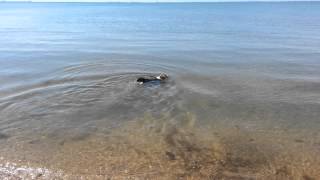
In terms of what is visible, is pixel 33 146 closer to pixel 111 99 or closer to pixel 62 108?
pixel 62 108

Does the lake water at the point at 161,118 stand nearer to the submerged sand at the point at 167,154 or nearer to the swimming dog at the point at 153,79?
the submerged sand at the point at 167,154

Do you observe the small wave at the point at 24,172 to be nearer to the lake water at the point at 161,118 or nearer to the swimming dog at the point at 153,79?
the lake water at the point at 161,118

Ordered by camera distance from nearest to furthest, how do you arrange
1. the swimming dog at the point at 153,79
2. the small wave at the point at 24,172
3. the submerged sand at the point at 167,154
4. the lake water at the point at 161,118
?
1. the small wave at the point at 24,172
2. the submerged sand at the point at 167,154
3. the lake water at the point at 161,118
4. the swimming dog at the point at 153,79

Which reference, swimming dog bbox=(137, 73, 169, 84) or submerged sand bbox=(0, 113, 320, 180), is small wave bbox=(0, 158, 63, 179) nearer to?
submerged sand bbox=(0, 113, 320, 180)

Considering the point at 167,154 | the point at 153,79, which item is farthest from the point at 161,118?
the point at 153,79

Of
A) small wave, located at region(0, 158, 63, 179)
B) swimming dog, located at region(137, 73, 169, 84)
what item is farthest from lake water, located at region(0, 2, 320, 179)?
swimming dog, located at region(137, 73, 169, 84)

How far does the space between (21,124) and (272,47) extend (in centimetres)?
2111

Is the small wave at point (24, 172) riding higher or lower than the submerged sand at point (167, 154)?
higher

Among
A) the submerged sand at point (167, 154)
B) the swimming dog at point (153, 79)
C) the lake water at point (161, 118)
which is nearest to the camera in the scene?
the submerged sand at point (167, 154)

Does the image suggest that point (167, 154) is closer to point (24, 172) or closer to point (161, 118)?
point (161, 118)

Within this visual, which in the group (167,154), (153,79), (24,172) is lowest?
(167,154)

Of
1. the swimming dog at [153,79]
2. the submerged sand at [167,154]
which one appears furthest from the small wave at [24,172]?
the swimming dog at [153,79]

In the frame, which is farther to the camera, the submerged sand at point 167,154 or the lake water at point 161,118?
the lake water at point 161,118

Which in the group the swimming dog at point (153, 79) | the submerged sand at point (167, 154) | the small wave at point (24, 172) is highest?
the swimming dog at point (153, 79)
